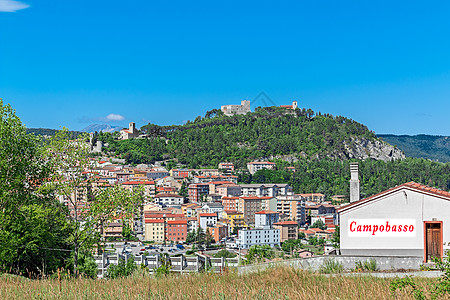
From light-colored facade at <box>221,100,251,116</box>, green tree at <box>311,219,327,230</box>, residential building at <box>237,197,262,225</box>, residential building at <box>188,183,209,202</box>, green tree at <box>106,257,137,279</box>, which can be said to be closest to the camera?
green tree at <box>106,257,137,279</box>

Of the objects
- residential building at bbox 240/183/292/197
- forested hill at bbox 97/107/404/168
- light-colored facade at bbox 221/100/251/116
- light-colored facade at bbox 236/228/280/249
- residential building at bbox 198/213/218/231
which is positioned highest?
light-colored facade at bbox 221/100/251/116

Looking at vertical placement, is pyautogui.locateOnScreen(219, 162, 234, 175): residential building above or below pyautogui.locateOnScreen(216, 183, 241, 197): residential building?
above

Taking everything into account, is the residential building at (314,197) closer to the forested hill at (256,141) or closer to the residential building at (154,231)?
the forested hill at (256,141)

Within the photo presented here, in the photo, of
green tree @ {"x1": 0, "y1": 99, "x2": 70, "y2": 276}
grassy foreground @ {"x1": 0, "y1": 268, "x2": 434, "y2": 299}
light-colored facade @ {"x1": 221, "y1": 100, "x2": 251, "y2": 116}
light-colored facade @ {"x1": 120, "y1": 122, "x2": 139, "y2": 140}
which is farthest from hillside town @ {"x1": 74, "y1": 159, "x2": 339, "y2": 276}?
grassy foreground @ {"x1": 0, "y1": 268, "x2": 434, "y2": 299}

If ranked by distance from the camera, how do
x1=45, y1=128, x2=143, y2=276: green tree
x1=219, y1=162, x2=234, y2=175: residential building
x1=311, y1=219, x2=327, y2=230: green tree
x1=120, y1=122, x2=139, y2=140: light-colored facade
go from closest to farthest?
1. x1=45, y1=128, x2=143, y2=276: green tree
2. x1=311, y1=219, x2=327, y2=230: green tree
3. x1=219, y1=162, x2=234, y2=175: residential building
4. x1=120, y1=122, x2=139, y2=140: light-colored facade

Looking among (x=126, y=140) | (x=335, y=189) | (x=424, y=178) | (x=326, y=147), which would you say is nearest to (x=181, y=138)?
(x=126, y=140)

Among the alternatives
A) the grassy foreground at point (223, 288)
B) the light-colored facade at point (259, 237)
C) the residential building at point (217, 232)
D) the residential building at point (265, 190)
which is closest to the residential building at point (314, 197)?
the residential building at point (265, 190)

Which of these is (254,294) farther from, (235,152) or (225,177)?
(235,152)

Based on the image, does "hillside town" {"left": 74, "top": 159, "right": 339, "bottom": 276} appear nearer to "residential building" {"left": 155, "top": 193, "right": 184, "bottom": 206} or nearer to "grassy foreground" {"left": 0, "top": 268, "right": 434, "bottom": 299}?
"residential building" {"left": 155, "top": 193, "right": 184, "bottom": 206}
